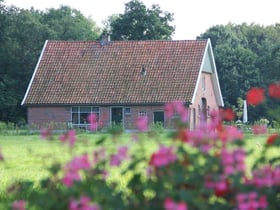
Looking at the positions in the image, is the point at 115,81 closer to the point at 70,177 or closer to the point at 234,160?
the point at 70,177

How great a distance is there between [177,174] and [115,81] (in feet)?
168

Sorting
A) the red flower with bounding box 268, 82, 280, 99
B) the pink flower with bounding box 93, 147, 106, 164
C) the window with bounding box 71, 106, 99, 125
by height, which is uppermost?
the window with bounding box 71, 106, 99, 125

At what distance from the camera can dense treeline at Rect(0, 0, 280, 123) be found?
69.4m

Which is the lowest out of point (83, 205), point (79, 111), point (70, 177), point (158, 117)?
point (83, 205)

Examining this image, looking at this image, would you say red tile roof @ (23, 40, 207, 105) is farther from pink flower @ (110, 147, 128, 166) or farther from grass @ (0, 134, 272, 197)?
pink flower @ (110, 147, 128, 166)

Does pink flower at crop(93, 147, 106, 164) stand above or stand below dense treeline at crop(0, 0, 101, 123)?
below

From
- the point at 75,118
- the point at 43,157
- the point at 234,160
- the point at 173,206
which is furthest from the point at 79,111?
the point at 173,206

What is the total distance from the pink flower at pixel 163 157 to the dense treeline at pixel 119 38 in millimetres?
62322

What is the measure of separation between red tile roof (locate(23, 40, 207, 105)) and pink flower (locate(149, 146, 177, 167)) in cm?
4915

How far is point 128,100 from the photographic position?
5391 centimetres

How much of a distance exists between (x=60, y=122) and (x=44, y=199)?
50.2 m

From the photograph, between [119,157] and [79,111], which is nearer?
[119,157]

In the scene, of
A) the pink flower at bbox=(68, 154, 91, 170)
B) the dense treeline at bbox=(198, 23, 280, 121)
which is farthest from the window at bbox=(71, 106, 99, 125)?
the pink flower at bbox=(68, 154, 91, 170)

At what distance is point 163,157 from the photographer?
4.12m
